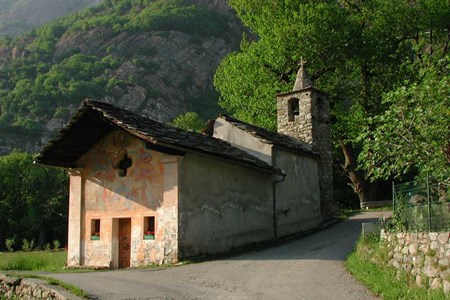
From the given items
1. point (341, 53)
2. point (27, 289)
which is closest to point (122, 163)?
point (27, 289)

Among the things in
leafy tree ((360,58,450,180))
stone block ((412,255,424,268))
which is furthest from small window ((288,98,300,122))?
stone block ((412,255,424,268))

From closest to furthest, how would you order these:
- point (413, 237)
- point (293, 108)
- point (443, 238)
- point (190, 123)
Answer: point (443, 238) → point (413, 237) → point (293, 108) → point (190, 123)

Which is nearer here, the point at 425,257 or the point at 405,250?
the point at 425,257

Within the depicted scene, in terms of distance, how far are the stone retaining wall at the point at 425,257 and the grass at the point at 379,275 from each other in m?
0.16

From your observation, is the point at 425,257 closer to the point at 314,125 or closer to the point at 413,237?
the point at 413,237

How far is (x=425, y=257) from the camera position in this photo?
27.2 feet

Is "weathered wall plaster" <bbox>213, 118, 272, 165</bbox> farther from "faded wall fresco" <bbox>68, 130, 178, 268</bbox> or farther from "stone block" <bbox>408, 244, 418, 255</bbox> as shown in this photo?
"stone block" <bbox>408, 244, 418, 255</bbox>

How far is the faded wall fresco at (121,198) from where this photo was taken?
43.8ft

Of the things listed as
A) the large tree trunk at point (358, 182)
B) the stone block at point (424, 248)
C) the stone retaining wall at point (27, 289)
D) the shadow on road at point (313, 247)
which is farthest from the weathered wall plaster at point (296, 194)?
the stone retaining wall at point (27, 289)

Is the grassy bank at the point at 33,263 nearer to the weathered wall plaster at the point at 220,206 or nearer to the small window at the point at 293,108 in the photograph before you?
the weathered wall plaster at the point at 220,206

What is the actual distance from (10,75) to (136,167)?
242 feet

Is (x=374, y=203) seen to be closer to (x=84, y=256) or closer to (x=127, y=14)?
(x=84, y=256)

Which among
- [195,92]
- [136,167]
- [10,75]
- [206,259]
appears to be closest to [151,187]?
[136,167]

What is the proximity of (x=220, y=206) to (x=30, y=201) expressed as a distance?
3274cm
